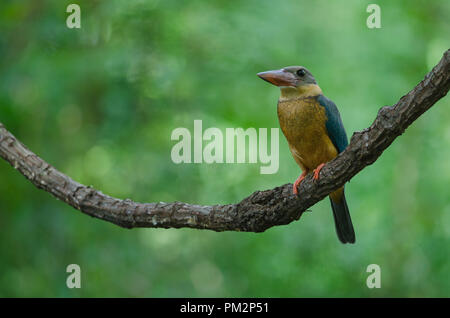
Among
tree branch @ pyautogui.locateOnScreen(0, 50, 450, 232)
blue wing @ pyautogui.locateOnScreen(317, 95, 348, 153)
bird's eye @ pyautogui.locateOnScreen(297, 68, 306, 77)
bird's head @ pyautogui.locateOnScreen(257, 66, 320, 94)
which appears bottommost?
tree branch @ pyautogui.locateOnScreen(0, 50, 450, 232)

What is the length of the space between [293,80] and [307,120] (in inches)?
10.1

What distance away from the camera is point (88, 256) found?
483 centimetres

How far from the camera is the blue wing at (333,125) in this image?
302 cm

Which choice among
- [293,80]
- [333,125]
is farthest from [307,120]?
[293,80]

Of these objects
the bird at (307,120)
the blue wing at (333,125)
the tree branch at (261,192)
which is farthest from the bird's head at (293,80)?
the tree branch at (261,192)

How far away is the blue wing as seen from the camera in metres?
3.02

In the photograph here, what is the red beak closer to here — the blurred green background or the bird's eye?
the bird's eye

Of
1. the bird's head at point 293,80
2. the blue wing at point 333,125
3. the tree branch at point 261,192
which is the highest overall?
the bird's head at point 293,80

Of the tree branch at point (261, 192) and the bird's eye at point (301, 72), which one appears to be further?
the bird's eye at point (301, 72)

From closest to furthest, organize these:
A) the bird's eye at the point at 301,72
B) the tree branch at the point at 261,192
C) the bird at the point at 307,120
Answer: the tree branch at the point at 261,192 → the bird at the point at 307,120 → the bird's eye at the point at 301,72

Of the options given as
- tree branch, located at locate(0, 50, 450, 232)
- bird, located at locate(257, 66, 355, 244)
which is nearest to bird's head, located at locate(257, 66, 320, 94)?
bird, located at locate(257, 66, 355, 244)

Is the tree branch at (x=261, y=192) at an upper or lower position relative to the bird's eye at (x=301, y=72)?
lower

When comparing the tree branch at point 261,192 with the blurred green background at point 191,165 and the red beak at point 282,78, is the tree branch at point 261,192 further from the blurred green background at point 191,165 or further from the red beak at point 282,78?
the blurred green background at point 191,165
